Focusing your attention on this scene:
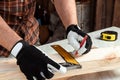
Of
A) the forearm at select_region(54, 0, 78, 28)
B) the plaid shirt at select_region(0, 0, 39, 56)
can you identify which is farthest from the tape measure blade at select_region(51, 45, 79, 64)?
the plaid shirt at select_region(0, 0, 39, 56)

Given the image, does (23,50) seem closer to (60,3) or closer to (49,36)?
(60,3)

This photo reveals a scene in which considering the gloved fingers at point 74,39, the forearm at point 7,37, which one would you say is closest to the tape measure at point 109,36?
the gloved fingers at point 74,39

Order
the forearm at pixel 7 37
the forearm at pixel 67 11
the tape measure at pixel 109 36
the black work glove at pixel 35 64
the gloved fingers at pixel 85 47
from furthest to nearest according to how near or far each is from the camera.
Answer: the tape measure at pixel 109 36
the forearm at pixel 67 11
the gloved fingers at pixel 85 47
the forearm at pixel 7 37
the black work glove at pixel 35 64

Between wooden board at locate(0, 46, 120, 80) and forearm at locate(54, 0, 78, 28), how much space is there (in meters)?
0.19

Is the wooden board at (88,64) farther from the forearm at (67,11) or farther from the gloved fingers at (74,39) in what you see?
the forearm at (67,11)

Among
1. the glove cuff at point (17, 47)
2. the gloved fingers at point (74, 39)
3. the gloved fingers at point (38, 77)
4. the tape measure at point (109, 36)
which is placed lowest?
the tape measure at point (109, 36)

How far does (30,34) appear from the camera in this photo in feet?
4.64

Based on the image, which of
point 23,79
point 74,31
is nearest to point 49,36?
point 74,31

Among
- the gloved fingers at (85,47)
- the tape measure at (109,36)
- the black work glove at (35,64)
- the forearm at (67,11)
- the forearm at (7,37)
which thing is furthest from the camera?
the tape measure at (109,36)

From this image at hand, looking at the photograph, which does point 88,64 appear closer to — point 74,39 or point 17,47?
point 74,39

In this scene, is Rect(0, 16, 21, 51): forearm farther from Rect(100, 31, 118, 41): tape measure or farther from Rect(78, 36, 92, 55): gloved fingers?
Rect(100, 31, 118, 41): tape measure

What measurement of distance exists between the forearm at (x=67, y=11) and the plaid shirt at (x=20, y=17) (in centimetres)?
16

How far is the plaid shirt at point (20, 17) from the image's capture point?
50.6 inches

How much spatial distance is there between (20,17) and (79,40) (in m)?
0.38
